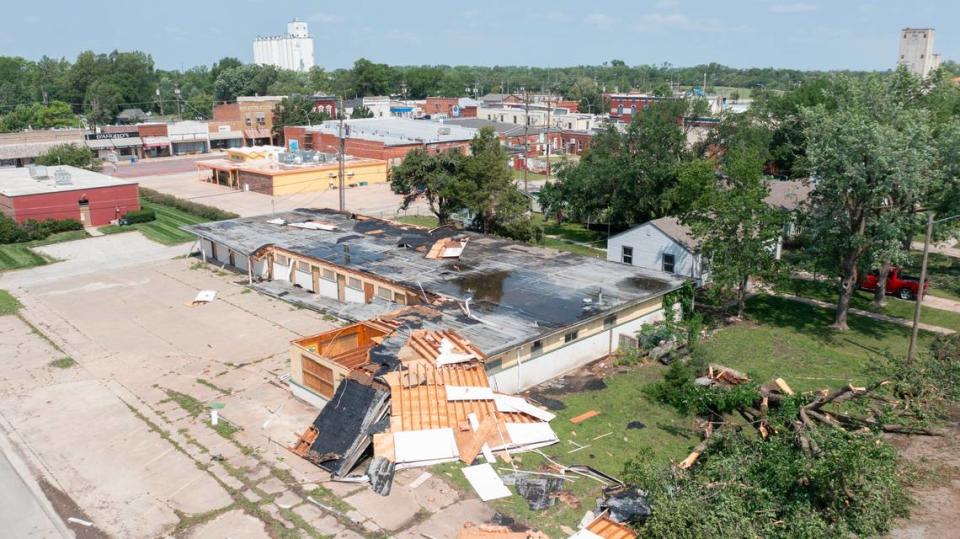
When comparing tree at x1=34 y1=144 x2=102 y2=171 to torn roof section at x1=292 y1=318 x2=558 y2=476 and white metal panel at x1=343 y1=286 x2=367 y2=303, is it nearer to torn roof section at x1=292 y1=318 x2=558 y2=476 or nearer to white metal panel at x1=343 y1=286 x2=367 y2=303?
white metal panel at x1=343 y1=286 x2=367 y2=303

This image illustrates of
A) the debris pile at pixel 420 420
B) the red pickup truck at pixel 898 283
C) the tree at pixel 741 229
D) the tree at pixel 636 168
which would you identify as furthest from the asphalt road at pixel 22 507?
the red pickup truck at pixel 898 283

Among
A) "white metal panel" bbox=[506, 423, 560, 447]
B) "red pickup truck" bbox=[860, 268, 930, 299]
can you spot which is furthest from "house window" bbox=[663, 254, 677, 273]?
"white metal panel" bbox=[506, 423, 560, 447]

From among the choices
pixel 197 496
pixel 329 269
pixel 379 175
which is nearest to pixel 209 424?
pixel 197 496

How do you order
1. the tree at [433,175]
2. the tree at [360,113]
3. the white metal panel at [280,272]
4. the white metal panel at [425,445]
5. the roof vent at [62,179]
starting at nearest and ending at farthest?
the white metal panel at [425,445], the white metal panel at [280,272], the tree at [433,175], the roof vent at [62,179], the tree at [360,113]

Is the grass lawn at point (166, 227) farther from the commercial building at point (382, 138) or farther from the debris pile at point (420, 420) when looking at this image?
the debris pile at point (420, 420)

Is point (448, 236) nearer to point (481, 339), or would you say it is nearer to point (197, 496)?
point (481, 339)

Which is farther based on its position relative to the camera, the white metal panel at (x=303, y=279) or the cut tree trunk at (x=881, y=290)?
the white metal panel at (x=303, y=279)
